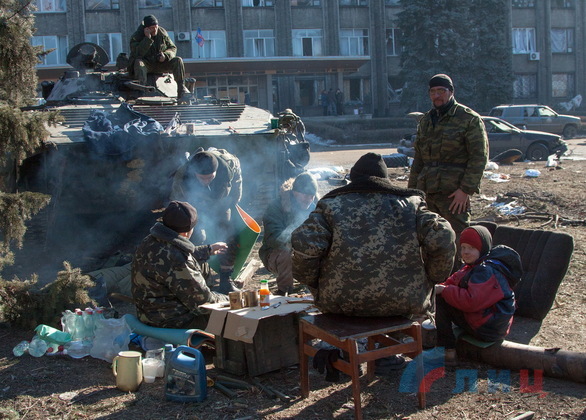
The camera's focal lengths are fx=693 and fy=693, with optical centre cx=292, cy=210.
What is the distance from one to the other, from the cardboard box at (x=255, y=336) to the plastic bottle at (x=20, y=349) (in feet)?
4.54

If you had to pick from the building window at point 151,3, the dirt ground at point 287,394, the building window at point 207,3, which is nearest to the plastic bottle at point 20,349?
the dirt ground at point 287,394

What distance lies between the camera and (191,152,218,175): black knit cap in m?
6.12

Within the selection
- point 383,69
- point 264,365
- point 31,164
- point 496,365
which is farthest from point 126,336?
point 383,69

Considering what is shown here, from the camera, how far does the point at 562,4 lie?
129 ft

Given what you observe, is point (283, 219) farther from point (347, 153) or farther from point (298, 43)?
point (298, 43)

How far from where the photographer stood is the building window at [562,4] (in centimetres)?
3922

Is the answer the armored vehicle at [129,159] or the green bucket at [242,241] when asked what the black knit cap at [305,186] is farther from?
the armored vehicle at [129,159]

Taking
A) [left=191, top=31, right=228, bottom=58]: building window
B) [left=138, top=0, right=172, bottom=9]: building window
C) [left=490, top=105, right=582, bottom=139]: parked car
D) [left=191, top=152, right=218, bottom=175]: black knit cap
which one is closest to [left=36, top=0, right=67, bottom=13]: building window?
[left=138, top=0, right=172, bottom=9]: building window

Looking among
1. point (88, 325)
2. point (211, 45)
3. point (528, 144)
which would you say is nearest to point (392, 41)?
point (211, 45)

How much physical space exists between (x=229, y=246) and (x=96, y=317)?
173 centimetres

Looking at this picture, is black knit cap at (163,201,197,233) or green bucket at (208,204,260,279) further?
green bucket at (208,204,260,279)

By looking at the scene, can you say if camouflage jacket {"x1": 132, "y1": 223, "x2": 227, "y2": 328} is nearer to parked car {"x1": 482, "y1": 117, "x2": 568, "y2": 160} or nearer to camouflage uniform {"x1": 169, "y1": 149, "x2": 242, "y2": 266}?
camouflage uniform {"x1": 169, "y1": 149, "x2": 242, "y2": 266}

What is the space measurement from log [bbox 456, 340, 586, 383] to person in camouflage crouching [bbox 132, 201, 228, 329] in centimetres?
175

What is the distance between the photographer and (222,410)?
382 cm
